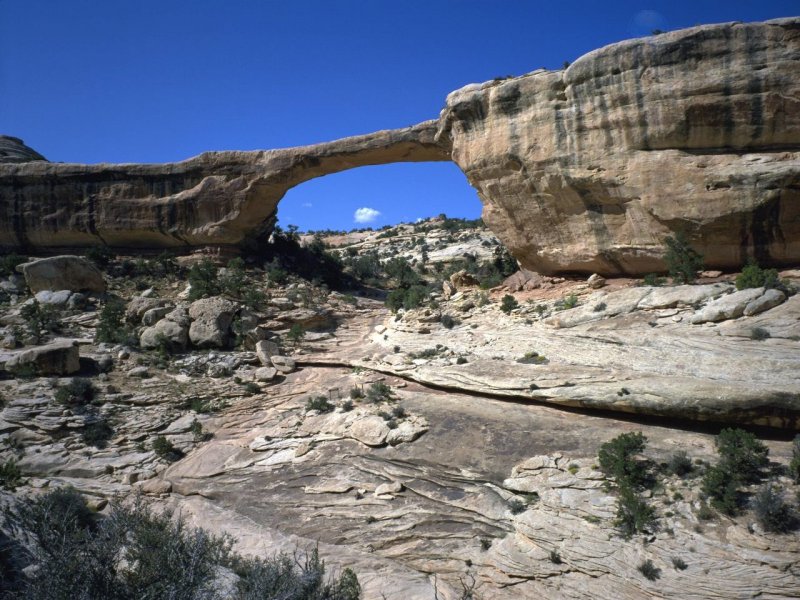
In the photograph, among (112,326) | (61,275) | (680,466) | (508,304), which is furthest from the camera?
(61,275)

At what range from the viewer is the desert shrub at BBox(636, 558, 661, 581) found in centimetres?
764

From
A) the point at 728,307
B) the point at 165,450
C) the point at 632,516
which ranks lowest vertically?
the point at 165,450

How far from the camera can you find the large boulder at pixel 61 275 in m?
19.8

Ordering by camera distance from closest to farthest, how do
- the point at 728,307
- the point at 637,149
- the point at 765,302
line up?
1. the point at 765,302
2. the point at 728,307
3. the point at 637,149

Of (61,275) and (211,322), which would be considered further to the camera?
(61,275)

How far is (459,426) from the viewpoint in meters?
11.7

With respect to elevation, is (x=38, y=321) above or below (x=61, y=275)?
below

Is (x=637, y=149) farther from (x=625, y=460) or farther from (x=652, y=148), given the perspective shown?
(x=625, y=460)

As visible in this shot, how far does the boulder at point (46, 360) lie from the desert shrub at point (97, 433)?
2.59 metres

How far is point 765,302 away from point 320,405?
35.3 feet

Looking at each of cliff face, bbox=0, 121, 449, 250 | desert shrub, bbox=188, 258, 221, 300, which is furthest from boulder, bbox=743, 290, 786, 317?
desert shrub, bbox=188, 258, 221, 300

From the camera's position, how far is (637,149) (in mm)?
13492

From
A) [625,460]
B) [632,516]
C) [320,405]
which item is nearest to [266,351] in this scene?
[320,405]

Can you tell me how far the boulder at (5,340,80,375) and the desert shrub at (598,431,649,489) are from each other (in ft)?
47.7
